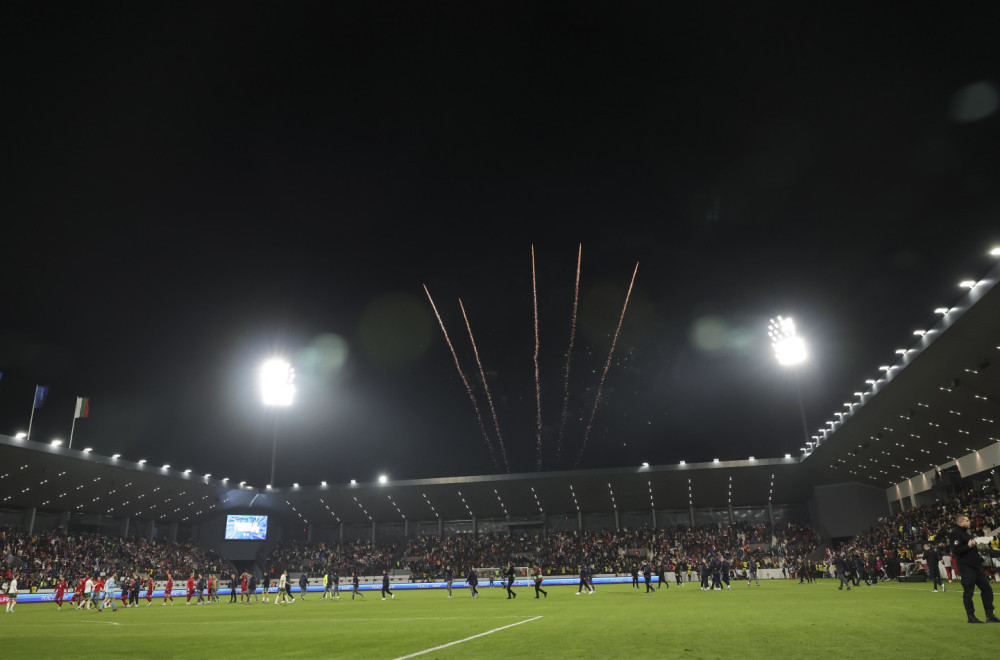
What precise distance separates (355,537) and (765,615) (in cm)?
7037

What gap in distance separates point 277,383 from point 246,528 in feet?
70.3

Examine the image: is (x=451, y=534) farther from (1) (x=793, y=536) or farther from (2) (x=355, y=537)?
(1) (x=793, y=536)

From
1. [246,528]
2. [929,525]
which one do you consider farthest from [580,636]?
[246,528]

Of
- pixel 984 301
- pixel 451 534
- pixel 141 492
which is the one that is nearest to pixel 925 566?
pixel 984 301

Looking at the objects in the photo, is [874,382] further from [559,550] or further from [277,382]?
[277,382]

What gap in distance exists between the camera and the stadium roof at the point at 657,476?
1223 inches

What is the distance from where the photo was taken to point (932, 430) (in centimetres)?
4019

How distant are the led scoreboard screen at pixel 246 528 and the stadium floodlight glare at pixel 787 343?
188 ft

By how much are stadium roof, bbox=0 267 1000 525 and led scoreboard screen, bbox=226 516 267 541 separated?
1.28 metres

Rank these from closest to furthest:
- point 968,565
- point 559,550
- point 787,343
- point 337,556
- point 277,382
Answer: point 968,565
point 787,343
point 277,382
point 559,550
point 337,556

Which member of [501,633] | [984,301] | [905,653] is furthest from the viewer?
[984,301]

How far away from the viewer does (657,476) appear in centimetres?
6162

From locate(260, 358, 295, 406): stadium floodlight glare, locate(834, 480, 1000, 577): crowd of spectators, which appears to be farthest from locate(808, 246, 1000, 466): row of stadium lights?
locate(260, 358, 295, 406): stadium floodlight glare

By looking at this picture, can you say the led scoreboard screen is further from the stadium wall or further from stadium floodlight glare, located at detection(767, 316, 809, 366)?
the stadium wall
